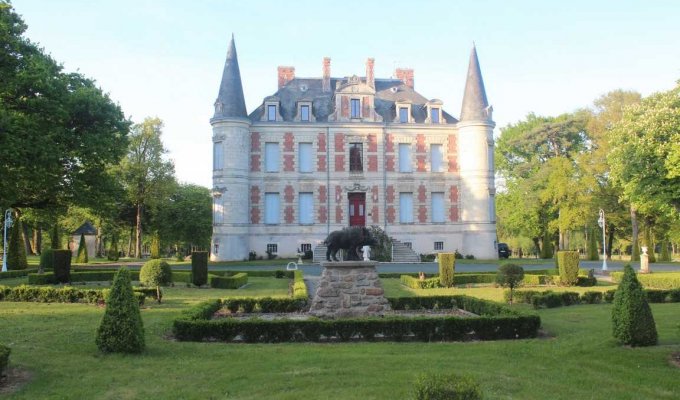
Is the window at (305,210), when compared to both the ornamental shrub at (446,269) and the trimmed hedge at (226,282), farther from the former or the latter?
the ornamental shrub at (446,269)

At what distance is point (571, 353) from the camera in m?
9.85

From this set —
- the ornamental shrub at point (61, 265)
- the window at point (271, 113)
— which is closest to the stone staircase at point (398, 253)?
the window at point (271, 113)

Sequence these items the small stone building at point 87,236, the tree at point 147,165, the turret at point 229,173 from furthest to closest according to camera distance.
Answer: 1. the small stone building at point 87,236
2. the tree at point 147,165
3. the turret at point 229,173

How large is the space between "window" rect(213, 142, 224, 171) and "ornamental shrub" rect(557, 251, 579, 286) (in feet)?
77.7

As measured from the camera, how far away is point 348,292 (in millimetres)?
13414

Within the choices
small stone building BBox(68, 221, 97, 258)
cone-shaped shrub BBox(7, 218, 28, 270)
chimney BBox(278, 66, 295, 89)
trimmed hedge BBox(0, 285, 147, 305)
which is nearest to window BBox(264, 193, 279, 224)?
chimney BBox(278, 66, 295, 89)

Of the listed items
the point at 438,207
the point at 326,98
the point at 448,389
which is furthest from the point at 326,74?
the point at 448,389

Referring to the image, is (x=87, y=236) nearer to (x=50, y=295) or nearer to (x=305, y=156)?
(x=305, y=156)

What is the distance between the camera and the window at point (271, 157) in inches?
1577

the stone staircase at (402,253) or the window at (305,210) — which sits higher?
the window at (305,210)

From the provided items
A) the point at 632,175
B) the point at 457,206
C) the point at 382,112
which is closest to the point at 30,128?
the point at 632,175

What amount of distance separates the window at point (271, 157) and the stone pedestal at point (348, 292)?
27.2 m

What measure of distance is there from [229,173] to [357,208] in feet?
30.7

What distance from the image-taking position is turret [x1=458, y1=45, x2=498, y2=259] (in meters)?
39.6
